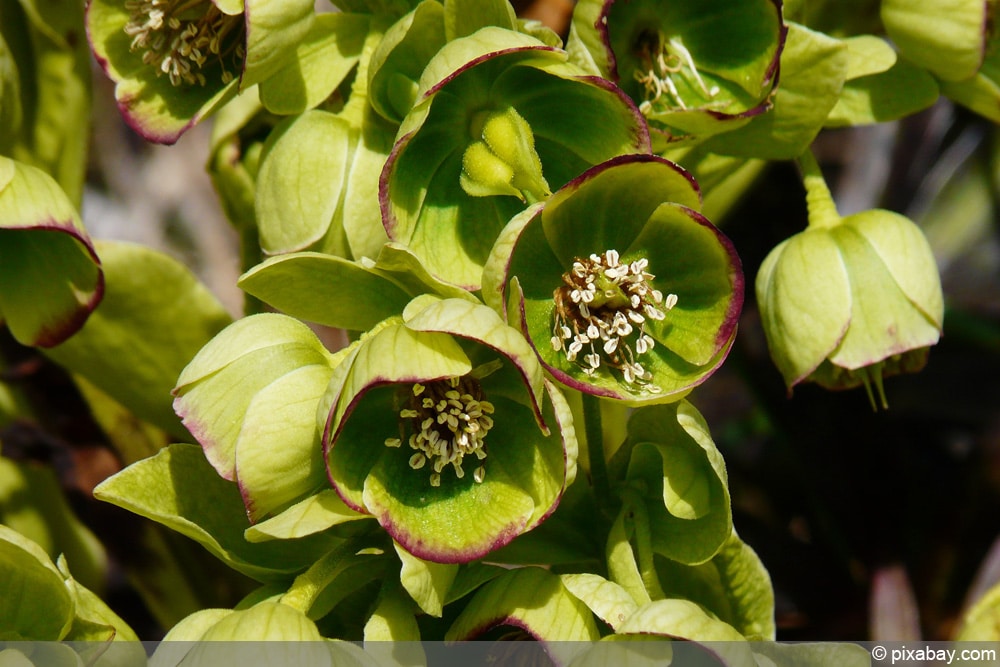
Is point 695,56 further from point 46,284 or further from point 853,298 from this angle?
point 46,284

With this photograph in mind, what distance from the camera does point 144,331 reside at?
3.32ft

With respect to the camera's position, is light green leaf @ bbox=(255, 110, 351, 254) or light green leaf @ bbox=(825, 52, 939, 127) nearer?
light green leaf @ bbox=(255, 110, 351, 254)

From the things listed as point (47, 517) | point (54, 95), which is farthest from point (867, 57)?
point (47, 517)

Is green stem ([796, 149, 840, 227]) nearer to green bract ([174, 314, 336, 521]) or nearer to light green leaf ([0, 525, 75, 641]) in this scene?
green bract ([174, 314, 336, 521])

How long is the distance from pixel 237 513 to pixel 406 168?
28 centimetres

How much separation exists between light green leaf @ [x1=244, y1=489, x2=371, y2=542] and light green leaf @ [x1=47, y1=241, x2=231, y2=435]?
34 centimetres

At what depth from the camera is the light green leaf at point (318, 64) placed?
2.72 feet

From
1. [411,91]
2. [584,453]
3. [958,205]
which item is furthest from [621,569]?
[958,205]

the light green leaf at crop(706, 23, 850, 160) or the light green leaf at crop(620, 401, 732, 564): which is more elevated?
the light green leaf at crop(706, 23, 850, 160)

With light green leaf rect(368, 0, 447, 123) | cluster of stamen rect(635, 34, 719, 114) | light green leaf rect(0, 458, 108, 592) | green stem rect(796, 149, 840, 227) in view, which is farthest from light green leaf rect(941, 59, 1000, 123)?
light green leaf rect(0, 458, 108, 592)

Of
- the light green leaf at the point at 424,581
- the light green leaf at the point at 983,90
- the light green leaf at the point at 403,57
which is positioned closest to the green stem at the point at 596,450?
the light green leaf at the point at 424,581

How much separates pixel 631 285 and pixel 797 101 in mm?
214

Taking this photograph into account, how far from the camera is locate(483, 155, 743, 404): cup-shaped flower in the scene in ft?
2.44

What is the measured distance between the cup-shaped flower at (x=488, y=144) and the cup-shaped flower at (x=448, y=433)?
0.27 ft
